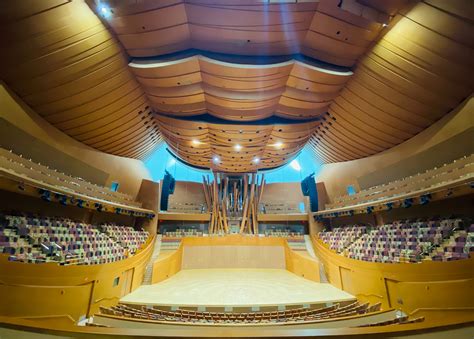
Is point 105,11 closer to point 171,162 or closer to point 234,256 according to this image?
point 234,256

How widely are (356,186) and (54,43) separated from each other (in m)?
15.4

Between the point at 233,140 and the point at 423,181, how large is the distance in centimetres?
893

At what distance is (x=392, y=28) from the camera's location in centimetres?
639

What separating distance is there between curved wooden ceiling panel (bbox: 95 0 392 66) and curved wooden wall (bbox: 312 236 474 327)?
6.91 meters

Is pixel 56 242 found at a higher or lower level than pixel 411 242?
higher

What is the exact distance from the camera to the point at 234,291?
8930 millimetres

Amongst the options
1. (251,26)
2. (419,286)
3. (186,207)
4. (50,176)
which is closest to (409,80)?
(251,26)

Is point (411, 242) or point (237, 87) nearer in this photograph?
point (411, 242)

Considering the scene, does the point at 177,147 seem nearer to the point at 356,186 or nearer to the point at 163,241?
the point at 163,241

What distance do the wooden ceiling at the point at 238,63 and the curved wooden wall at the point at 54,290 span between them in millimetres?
5330

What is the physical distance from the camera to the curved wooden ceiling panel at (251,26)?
19.0 ft

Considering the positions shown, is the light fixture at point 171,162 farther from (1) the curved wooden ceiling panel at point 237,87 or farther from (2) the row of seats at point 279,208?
(1) the curved wooden ceiling panel at point 237,87

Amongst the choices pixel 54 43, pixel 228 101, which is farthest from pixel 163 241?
pixel 54 43

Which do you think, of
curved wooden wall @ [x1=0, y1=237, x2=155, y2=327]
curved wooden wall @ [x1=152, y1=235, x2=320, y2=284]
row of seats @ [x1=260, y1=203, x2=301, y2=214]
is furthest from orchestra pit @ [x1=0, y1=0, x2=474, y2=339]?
row of seats @ [x1=260, y1=203, x2=301, y2=214]
